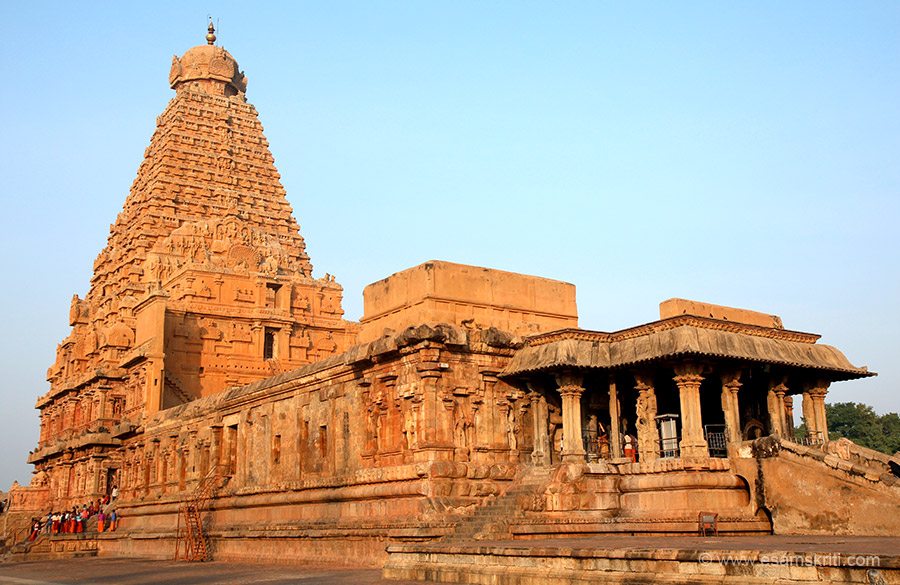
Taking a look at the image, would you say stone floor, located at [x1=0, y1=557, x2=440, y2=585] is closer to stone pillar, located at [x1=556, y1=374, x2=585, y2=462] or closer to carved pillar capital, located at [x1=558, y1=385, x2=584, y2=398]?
stone pillar, located at [x1=556, y1=374, x2=585, y2=462]

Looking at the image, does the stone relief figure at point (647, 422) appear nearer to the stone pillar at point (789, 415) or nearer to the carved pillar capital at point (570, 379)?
the carved pillar capital at point (570, 379)

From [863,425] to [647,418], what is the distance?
1968 inches

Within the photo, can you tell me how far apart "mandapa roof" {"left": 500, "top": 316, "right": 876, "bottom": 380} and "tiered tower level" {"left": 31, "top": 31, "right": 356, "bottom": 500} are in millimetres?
26695

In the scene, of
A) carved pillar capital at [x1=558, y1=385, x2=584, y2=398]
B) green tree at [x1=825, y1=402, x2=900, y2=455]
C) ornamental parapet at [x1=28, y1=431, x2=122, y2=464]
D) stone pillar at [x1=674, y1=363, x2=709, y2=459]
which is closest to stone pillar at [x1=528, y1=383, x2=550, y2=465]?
carved pillar capital at [x1=558, y1=385, x2=584, y2=398]


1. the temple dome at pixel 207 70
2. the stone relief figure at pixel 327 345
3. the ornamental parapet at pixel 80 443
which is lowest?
the ornamental parapet at pixel 80 443

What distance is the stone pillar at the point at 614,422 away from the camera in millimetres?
20656

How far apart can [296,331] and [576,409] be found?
102 feet

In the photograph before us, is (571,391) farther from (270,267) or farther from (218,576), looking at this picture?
(270,267)

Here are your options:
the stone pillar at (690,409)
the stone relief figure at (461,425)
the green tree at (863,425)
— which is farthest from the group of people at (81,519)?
the green tree at (863,425)

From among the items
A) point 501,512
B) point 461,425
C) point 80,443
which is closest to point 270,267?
point 80,443

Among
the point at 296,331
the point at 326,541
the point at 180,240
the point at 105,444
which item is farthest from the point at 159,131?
the point at 326,541

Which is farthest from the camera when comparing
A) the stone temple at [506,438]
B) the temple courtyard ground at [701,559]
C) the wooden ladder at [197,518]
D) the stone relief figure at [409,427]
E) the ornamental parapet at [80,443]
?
the ornamental parapet at [80,443]
